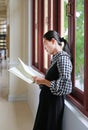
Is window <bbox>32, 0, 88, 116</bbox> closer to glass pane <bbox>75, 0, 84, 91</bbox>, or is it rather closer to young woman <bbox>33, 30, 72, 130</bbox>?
glass pane <bbox>75, 0, 84, 91</bbox>

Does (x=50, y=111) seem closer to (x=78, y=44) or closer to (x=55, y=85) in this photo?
(x=55, y=85)

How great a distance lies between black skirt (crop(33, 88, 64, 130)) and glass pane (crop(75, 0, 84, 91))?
0.27m

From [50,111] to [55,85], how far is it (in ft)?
0.94

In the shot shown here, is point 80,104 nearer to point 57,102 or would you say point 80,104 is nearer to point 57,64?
point 57,102

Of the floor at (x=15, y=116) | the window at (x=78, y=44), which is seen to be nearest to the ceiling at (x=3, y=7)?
the floor at (x=15, y=116)

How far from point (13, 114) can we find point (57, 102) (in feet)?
8.29

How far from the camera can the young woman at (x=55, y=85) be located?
2000mm

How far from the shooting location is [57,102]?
84.4 inches

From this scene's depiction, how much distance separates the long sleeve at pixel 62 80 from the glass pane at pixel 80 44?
0.24 m

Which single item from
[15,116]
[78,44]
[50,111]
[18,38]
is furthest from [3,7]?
[50,111]

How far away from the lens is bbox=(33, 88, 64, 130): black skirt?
2.13 metres

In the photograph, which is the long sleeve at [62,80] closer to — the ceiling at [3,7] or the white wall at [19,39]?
the white wall at [19,39]

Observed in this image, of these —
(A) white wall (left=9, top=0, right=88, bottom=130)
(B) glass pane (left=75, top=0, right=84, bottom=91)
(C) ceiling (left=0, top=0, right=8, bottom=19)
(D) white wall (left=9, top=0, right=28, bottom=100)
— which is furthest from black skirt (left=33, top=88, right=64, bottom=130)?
(C) ceiling (left=0, top=0, right=8, bottom=19)

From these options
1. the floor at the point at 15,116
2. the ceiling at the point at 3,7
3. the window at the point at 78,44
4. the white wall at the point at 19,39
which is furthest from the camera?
the ceiling at the point at 3,7
